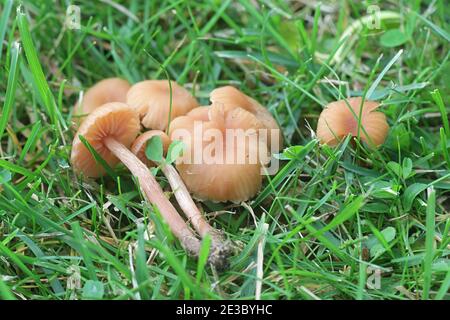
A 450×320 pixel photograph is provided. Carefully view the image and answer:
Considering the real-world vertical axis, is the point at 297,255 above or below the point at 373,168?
below

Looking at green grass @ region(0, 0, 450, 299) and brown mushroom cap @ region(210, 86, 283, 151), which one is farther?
brown mushroom cap @ region(210, 86, 283, 151)

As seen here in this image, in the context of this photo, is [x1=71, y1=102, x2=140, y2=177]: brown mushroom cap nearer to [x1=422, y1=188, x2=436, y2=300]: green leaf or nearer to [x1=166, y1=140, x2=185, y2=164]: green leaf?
[x1=166, y1=140, x2=185, y2=164]: green leaf

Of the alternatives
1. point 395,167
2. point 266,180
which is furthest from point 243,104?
point 395,167

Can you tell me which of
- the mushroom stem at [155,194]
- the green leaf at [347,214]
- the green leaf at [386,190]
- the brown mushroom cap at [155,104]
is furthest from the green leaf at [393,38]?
the mushroom stem at [155,194]

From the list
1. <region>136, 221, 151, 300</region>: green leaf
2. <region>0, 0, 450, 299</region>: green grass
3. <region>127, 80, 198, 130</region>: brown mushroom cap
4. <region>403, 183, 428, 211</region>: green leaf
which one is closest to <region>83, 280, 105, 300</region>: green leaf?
<region>0, 0, 450, 299</region>: green grass

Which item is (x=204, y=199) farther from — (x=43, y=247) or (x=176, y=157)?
(x=43, y=247)

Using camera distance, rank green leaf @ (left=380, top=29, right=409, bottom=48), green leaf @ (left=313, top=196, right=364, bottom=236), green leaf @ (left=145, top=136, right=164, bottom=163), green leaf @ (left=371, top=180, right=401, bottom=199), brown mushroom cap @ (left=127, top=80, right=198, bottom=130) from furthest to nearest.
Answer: green leaf @ (left=380, top=29, right=409, bottom=48) < brown mushroom cap @ (left=127, top=80, right=198, bottom=130) < green leaf @ (left=145, top=136, right=164, bottom=163) < green leaf @ (left=371, top=180, right=401, bottom=199) < green leaf @ (left=313, top=196, right=364, bottom=236)

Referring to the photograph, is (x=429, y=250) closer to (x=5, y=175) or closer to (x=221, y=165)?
(x=221, y=165)
